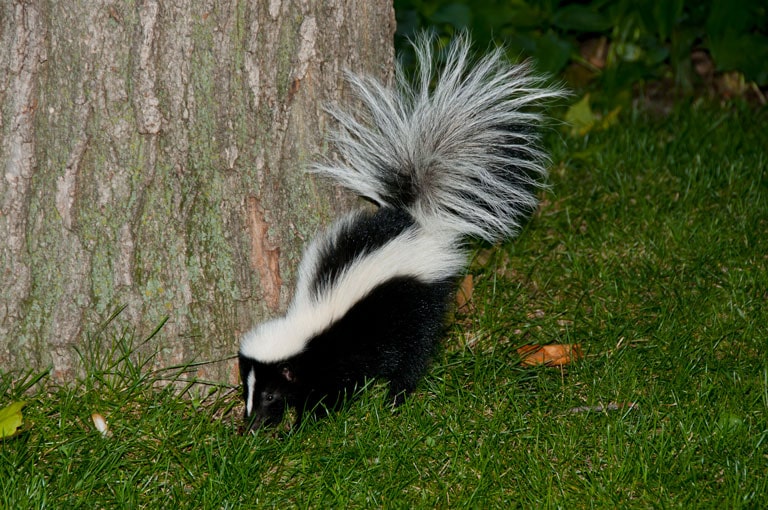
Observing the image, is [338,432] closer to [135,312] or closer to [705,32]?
[135,312]

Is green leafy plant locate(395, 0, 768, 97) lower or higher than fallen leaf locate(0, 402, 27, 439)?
lower

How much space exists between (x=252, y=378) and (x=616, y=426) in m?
1.10

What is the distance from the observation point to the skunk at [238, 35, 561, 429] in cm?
307

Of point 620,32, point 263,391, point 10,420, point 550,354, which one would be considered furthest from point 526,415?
point 620,32

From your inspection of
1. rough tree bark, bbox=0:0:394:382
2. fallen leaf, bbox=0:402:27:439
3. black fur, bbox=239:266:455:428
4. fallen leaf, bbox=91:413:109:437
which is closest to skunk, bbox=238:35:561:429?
black fur, bbox=239:266:455:428

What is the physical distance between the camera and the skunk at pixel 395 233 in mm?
3066

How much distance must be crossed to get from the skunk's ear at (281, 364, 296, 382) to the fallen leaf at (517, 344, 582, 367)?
30.4 inches

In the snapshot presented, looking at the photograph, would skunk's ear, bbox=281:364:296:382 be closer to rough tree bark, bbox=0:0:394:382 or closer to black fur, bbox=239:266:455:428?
black fur, bbox=239:266:455:428

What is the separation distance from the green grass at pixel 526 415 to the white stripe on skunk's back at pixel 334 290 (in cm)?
26

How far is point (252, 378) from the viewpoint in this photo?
2.98 m

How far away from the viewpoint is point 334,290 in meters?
3.07

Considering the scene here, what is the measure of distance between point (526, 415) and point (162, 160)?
4.34ft

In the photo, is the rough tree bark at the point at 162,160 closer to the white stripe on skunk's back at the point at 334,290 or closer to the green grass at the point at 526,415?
the white stripe on skunk's back at the point at 334,290

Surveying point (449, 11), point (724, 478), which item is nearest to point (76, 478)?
point (724, 478)
